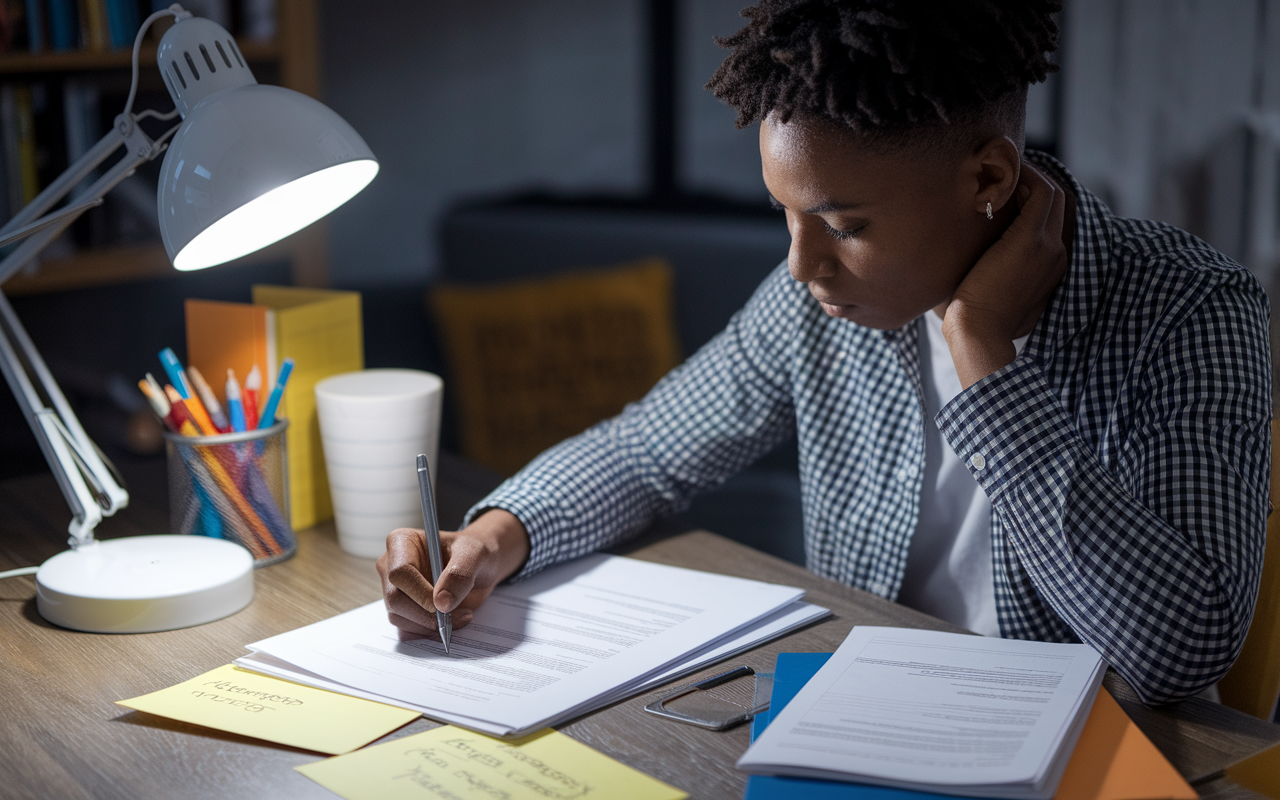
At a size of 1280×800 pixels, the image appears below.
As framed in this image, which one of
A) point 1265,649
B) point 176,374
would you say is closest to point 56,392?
point 176,374

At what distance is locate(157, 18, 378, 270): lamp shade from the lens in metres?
0.80

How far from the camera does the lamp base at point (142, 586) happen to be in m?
0.90

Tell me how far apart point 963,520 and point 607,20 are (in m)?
2.18

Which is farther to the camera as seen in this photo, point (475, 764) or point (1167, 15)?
point (1167, 15)

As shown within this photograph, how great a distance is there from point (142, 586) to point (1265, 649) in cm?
94

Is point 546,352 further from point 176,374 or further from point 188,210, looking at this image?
point 188,210

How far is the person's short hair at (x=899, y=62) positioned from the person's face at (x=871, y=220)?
2 cm

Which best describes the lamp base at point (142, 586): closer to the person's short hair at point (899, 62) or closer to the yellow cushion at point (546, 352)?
the person's short hair at point (899, 62)

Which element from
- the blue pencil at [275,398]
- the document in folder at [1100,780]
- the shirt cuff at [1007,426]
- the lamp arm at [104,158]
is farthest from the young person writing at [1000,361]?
the lamp arm at [104,158]

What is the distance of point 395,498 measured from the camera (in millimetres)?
1074

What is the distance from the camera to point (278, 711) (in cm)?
76

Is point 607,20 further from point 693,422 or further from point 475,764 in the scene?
point 475,764

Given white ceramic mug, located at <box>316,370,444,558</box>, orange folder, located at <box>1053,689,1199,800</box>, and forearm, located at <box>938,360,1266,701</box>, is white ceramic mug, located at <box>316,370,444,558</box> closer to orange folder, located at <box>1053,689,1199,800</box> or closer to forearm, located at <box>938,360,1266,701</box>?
forearm, located at <box>938,360,1266,701</box>

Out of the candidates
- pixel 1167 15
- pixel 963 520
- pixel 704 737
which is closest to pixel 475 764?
pixel 704 737
